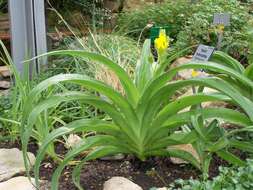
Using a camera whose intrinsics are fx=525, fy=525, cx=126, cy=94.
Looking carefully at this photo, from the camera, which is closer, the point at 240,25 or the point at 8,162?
the point at 8,162

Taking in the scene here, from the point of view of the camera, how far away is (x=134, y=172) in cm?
274

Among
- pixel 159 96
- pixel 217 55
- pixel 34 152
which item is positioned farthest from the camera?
pixel 34 152

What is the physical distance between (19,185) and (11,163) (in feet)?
1.22

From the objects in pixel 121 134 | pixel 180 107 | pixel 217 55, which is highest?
pixel 217 55

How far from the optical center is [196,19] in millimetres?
4547

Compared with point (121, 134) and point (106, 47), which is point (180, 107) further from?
point (106, 47)

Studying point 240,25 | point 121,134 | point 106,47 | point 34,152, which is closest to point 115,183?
point 121,134


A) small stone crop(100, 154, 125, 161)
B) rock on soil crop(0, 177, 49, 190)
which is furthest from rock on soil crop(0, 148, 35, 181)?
small stone crop(100, 154, 125, 161)

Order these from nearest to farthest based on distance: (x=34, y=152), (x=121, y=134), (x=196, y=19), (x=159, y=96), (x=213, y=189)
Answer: (x=213, y=189) → (x=159, y=96) → (x=121, y=134) → (x=34, y=152) → (x=196, y=19)

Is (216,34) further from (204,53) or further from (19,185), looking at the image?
(19,185)

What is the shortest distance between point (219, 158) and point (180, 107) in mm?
476

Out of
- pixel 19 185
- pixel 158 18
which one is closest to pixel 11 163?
pixel 19 185

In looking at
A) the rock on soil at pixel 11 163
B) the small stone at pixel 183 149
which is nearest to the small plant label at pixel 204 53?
the small stone at pixel 183 149

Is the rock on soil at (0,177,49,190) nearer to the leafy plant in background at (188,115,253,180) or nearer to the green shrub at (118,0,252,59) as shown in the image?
the leafy plant in background at (188,115,253,180)
